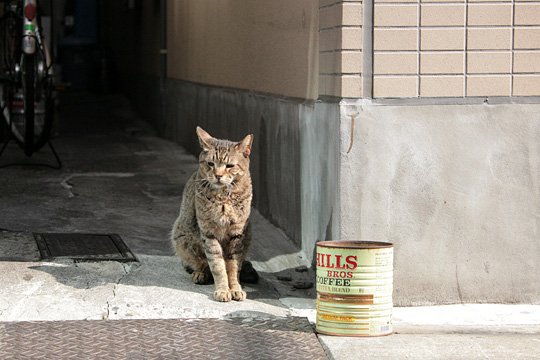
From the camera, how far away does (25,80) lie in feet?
40.4

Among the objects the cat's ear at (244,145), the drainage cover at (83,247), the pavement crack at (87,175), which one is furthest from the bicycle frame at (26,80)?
the cat's ear at (244,145)

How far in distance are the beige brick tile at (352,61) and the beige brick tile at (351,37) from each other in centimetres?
4

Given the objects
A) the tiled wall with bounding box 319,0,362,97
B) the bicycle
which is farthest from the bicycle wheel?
the tiled wall with bounding box 319,0,362,97

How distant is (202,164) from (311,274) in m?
1.13

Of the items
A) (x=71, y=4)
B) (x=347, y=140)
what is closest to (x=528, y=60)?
(x=347, y=140)

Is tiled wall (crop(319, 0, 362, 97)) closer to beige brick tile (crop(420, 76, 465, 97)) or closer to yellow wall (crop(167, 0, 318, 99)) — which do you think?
beige brick tile (crop(420, 76, 465, 97))

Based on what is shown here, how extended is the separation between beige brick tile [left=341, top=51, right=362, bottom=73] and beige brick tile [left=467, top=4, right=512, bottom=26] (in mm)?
735

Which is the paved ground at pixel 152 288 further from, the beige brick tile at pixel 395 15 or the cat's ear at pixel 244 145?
the beige brick tile at pixel 395 15

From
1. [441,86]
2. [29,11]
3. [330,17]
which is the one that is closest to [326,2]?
[330,17]

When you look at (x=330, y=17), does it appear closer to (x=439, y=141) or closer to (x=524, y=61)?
(x=439, y=141)

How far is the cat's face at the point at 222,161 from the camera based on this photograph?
723 cm

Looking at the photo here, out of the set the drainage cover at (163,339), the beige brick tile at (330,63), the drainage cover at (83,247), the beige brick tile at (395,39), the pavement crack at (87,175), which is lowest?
the drainage cover at (163,339)

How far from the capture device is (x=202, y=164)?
738 cm

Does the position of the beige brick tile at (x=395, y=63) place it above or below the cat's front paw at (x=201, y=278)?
above
